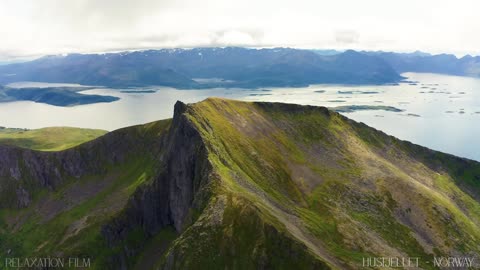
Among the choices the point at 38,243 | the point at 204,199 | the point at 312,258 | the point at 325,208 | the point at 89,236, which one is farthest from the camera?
the point at 38,243

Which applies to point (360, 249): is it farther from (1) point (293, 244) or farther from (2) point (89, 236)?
(2) point (89, 236)

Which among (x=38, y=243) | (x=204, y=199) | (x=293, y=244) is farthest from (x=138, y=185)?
(x=293, y=244)

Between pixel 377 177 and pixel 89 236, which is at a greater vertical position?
pixel 377 177

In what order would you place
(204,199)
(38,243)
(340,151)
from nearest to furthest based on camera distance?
(204,199)
(38,243)
(340,151)

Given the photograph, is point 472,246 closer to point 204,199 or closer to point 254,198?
point 254,198

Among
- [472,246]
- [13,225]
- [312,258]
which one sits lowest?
[13,225]

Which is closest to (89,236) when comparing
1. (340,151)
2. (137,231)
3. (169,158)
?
(137,231)

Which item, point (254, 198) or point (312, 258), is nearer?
point (312, 258)
